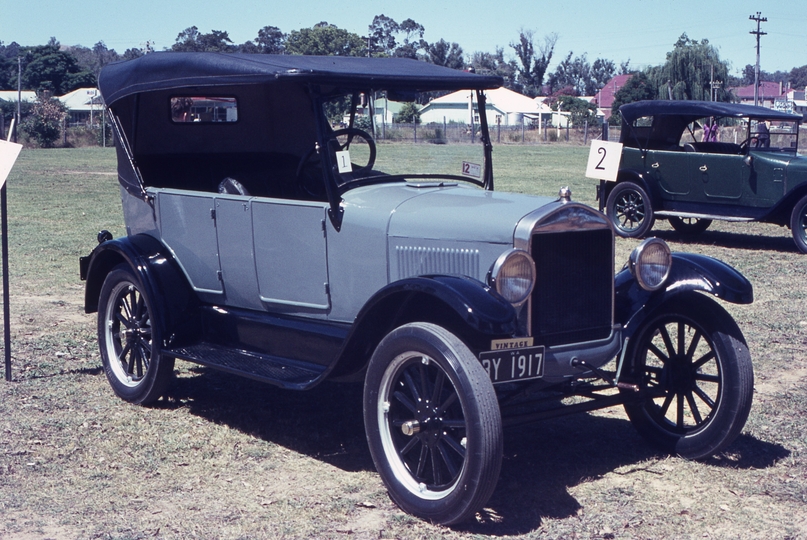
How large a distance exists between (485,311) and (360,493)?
1098 millimetres

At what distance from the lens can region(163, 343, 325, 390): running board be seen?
4351 mm

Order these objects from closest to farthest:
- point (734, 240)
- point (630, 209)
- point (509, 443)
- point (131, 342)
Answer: point (509, 443) → point (131, 342) → point (734, 240) → point (630, 209)

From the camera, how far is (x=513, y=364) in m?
3.68

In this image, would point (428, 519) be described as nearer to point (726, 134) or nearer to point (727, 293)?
point (727, 293)

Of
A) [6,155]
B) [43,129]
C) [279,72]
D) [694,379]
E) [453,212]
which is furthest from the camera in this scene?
A: [43,129]

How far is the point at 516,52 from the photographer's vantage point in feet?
294

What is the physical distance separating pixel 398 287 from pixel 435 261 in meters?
0.36

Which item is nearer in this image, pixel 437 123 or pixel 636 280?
pixel 636 280

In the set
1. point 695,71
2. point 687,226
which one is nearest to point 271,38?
point 695,71

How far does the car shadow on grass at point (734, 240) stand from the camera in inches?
492

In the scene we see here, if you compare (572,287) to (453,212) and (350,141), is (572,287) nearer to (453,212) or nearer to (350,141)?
(453,212)

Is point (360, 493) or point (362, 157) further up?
point (362, 157)

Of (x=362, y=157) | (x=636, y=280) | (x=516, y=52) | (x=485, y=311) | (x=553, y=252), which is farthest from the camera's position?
(x=516, y=52)

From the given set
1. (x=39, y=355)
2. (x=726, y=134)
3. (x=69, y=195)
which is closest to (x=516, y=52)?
(x=726, y=134)
